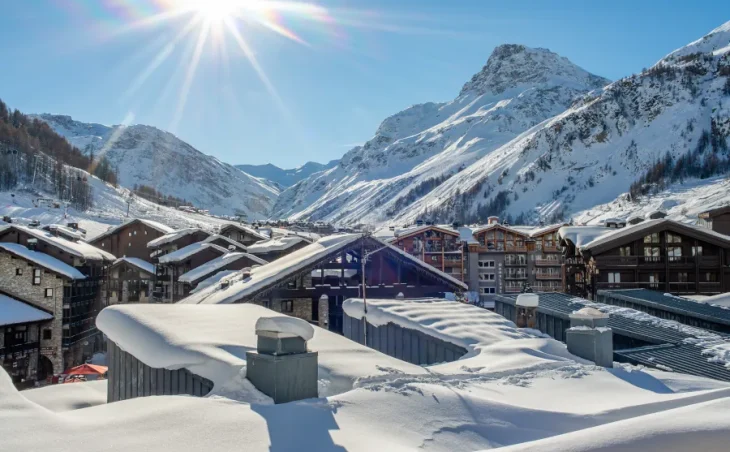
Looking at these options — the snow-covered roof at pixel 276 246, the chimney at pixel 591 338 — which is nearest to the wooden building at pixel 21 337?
the snow-covered roof at pixel 276 246

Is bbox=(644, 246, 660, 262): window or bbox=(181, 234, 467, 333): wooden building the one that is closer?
bbox=(181, 234, 467, 333): wooden building

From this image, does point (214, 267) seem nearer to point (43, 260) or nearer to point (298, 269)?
point (43, 260)

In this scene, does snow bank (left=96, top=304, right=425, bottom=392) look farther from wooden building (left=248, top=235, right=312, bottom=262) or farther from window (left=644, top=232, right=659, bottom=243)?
window (left=644, top=232, right=659, bottom=243)

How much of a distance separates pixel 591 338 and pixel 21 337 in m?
38.5

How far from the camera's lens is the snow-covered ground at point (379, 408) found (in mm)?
4777

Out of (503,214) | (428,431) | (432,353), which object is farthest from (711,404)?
(503,214)

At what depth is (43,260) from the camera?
134 feet

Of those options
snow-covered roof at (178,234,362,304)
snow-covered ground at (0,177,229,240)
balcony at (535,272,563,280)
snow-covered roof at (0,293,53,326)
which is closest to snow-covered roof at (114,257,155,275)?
snow-covered roof at (0,293,53,326)

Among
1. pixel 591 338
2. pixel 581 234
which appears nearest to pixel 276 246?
pixel 581 234

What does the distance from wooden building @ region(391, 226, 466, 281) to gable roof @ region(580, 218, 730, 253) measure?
66.2 feet

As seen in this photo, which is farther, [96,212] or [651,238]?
[96,212]

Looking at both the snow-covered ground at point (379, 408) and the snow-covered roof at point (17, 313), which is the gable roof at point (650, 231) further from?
the snow-covered roof at point (17, 313)

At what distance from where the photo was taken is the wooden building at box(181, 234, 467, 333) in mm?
25234

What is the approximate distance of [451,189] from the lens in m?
199
